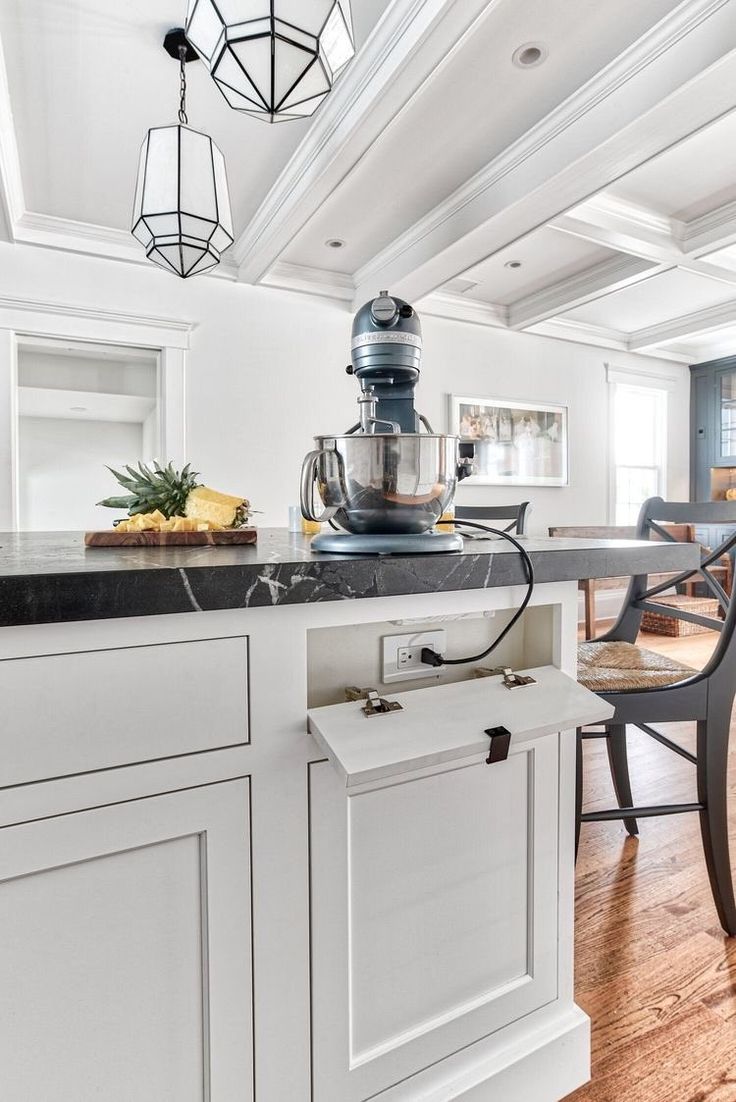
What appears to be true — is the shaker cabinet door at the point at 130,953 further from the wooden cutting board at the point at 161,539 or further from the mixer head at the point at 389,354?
the mixer head at the point at 389,354

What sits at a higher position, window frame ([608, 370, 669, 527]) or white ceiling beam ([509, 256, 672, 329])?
white ceiling beam ([509, 256, 672, 329])

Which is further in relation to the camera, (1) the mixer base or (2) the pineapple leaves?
(2) the pineapple leaves

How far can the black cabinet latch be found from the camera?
0.73 m

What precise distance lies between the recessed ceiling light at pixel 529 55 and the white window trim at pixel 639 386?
3846mm

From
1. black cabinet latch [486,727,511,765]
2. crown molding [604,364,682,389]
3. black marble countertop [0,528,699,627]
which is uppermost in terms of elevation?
crown molding [604,364,682,389]

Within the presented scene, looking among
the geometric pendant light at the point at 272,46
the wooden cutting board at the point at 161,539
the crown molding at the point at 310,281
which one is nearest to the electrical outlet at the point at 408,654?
the wooden cutting board at the point at 161,539

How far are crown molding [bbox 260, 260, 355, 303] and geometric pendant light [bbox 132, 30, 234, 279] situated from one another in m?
1.76

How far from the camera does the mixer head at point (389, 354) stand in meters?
1.03

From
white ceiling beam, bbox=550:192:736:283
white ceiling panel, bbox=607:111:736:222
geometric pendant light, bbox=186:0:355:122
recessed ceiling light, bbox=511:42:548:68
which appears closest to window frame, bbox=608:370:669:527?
white ceiling beam, bbox=550:192:736:283

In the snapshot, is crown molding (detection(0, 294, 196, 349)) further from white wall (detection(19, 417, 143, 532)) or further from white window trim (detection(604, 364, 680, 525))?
white window trim (detection(604, 364, 680, 525))

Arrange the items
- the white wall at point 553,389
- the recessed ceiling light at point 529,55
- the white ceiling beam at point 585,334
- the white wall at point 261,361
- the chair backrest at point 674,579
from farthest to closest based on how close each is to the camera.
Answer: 1. the white ceiling beam at point 585,334
2. the white wall at point 553,389
3. the white wall at point 261,361
4. the recessed ceiling light at point 529,55
5. the chair backrest at point 674,579

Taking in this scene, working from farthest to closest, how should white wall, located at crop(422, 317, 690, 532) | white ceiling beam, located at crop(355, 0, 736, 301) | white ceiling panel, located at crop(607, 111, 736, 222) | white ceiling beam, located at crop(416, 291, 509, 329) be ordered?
white wall, located at crop(422, 317, 690, 532) < white ceiling beam, located at crop(416, 291, 509, 329) < white ceiling panel, located at crop(607, 111, 736, 222) < white ceiling beam, located at crop(355, 0, 736, 301)

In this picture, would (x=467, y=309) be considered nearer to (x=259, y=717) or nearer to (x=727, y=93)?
(x=727, y=93)

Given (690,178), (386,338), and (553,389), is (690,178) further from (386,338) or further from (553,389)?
(386,338)
